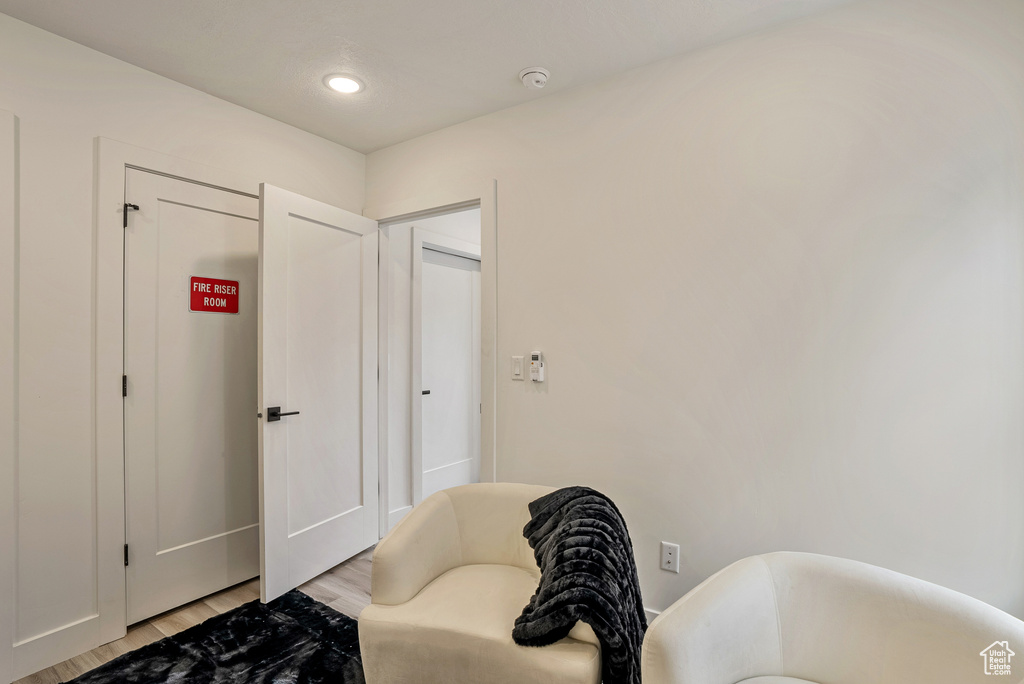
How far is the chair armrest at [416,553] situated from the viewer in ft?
5.35

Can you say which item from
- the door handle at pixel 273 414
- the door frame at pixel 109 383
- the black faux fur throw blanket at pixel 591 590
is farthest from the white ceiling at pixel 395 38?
the black faux fur throw blanket at pixel 591 590

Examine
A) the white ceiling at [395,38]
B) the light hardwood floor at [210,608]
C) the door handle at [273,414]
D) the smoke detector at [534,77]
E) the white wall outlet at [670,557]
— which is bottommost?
the light hardwood floor at [210,608]

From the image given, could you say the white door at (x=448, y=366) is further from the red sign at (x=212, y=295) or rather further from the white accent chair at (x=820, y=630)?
the white accent chair at (x=820, y=630)

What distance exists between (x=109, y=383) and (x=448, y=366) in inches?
84.2

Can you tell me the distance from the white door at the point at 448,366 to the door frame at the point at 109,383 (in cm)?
164

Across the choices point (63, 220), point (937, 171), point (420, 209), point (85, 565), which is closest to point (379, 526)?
point (85, 565)

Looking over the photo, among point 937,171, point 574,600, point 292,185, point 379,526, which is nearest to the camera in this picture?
point 574,600

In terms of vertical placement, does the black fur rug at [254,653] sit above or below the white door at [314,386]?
below

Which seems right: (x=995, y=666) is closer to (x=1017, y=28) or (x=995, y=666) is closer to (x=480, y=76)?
(x=1017, y=28)

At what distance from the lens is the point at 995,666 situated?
1.07 metres

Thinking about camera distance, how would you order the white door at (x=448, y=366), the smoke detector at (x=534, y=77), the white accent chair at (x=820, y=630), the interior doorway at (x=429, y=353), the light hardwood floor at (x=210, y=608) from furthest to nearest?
the white door at (x=448, y=366), the interior doorway at (x=429, y=353), the smoke detector at (x=534, y=77), the light hardwood floor at (x=210, y=608), the white accent chair at (x=820, y=630)

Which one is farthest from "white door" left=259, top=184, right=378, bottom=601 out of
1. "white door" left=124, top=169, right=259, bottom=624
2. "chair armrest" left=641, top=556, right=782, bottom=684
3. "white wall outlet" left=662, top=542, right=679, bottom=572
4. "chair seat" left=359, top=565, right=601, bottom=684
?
"chair armrest" left=641, top=556, right=782, bottom=684

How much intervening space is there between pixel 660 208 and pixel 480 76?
1.00m

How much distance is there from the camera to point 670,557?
209 centimetres
